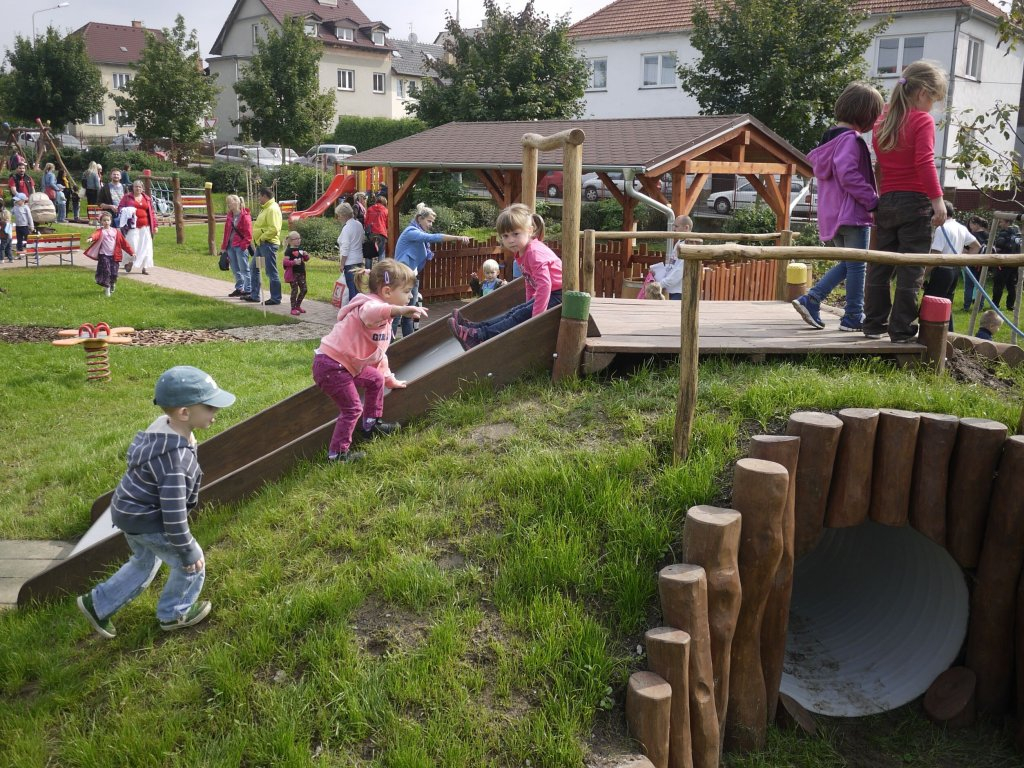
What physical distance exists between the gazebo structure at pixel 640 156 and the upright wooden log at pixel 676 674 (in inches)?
461

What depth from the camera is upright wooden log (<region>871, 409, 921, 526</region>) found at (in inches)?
198

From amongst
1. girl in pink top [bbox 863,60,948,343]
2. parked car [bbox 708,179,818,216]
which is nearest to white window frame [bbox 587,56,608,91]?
parked car [bbox 708,179,818,216]

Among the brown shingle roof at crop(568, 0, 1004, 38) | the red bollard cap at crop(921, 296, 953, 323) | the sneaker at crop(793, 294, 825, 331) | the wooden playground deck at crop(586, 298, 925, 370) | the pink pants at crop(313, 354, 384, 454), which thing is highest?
the brown shingle roof at crop(568, 0, 1004, 38)

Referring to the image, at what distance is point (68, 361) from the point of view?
37.9ft

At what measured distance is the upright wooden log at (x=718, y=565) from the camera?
4379mm

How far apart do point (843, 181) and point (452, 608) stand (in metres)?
4.21

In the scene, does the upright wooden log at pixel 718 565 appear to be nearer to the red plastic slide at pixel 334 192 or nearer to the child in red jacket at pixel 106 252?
the child in red jacket at pixel 106 252

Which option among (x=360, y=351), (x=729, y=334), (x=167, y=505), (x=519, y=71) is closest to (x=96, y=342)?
(x=360, y=351)

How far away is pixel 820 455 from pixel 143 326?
1176 centimetres

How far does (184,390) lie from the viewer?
170 inches

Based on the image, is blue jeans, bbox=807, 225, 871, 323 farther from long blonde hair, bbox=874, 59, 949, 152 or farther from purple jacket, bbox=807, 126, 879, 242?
long blonde hair, bbox=874, 59, 949, 152

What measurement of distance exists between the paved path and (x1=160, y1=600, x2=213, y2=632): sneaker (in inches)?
66.7

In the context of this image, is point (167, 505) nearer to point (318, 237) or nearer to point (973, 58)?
point (318, 237)

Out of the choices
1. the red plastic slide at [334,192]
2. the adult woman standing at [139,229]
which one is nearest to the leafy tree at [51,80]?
the red plastic slide at [334,192]
